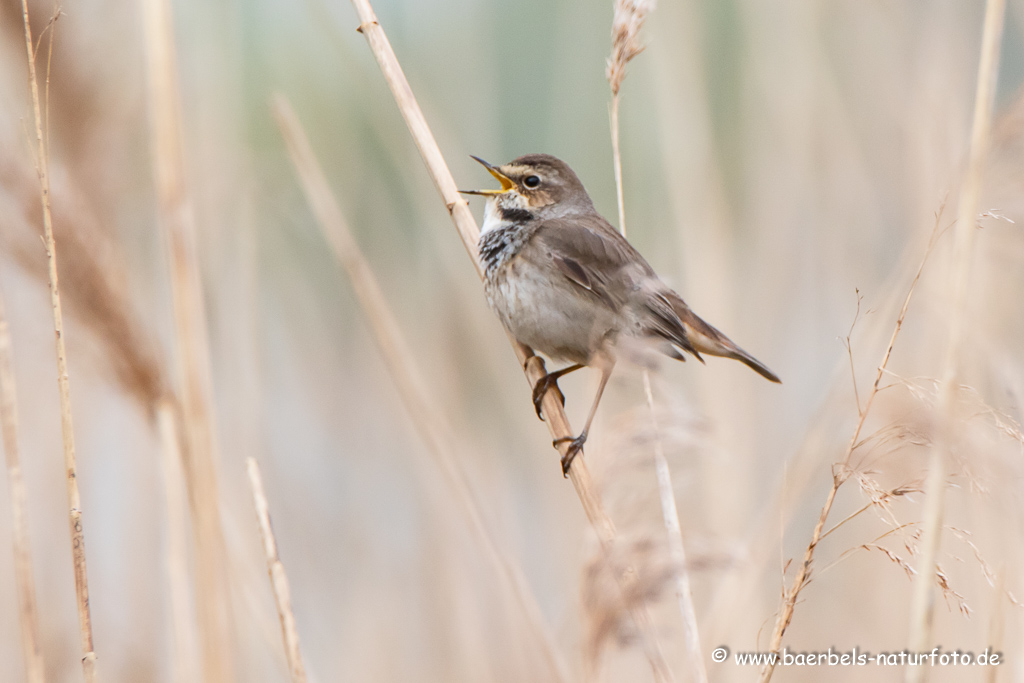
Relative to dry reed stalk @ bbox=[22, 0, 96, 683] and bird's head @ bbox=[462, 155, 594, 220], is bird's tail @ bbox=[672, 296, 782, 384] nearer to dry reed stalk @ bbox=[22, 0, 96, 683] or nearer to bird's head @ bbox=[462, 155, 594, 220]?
bird's head @ bbox=[462, 155, 594, 220]

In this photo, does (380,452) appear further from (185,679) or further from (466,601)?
(185,679)

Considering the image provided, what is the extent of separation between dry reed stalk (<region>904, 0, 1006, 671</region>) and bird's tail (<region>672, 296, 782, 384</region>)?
121 cm

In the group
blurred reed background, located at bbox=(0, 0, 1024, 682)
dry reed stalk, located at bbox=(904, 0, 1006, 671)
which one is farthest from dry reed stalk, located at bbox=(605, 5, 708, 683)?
dry reed stalk, located at bbox=(904, 0, 1006, 671)

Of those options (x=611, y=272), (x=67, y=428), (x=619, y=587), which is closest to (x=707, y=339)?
(x=611, y=272)

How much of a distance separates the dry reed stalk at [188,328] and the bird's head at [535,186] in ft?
5.35

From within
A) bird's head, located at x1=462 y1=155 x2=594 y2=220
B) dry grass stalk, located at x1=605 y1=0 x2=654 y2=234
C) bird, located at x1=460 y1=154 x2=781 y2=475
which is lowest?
bird, located at x1=460 y1=154 x2=781 y2=475

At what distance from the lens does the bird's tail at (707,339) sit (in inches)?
112

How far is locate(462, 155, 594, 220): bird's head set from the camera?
3.17 m

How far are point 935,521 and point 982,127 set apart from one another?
71 centimetres

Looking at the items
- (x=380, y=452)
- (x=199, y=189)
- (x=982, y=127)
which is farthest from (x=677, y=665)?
(x=199, y=189)

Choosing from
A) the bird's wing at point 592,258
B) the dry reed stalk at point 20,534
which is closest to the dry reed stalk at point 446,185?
the bird's wing at point 592,258

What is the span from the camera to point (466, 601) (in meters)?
3.10

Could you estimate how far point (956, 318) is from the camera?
5.16 ft

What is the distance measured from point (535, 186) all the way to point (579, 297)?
1.80ft
